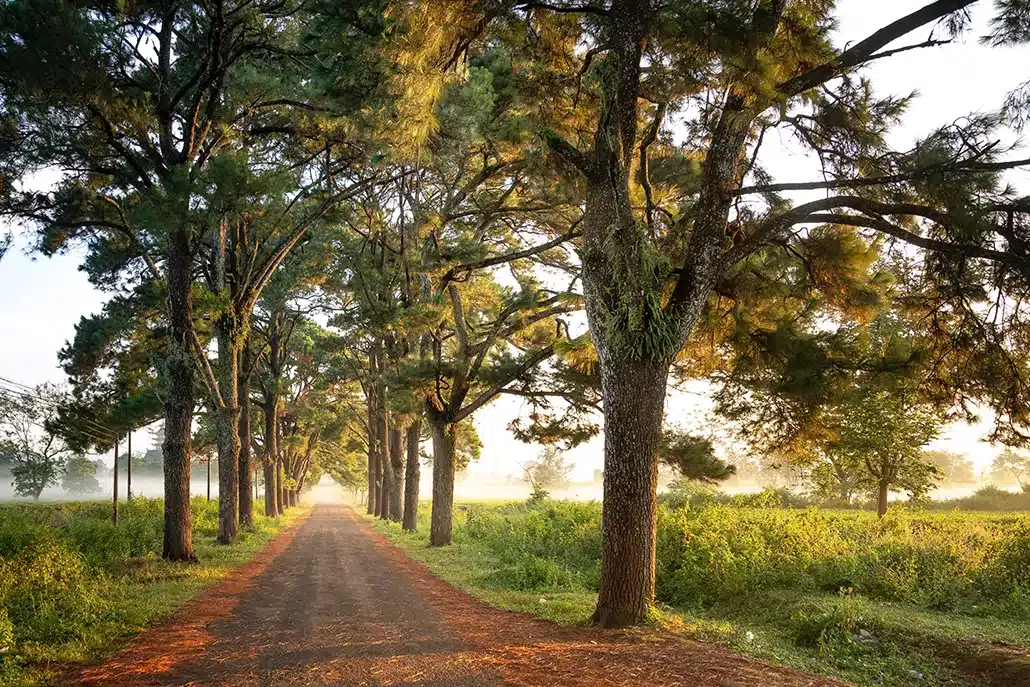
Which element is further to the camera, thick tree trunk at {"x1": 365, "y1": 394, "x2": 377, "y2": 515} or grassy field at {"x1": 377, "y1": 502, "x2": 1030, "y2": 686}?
thick tree trunk at {"x1": 365, "y1": 394, "x2": 377, "y2": 515}

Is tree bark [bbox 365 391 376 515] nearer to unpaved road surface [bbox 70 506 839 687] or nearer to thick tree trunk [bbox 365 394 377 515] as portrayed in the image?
thick tree trunk [bbox 365 394 377 515]

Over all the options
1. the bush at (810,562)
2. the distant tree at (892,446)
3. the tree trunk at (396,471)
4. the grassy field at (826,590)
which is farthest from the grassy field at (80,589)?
the distant tree at (892,446)

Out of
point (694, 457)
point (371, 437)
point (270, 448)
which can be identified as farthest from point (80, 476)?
point (694, 457)

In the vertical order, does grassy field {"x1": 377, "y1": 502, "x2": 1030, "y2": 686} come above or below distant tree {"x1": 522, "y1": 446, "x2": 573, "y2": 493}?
above

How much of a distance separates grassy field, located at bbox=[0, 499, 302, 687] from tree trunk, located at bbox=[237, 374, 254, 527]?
244 inches

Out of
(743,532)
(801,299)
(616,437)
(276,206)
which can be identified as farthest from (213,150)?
(743,532)

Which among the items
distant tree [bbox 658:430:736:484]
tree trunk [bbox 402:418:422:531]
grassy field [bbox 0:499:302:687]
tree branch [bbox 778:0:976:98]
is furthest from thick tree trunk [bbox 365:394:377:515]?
tree branch [bbox 778:0:976:98]

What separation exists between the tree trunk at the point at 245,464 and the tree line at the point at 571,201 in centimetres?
379

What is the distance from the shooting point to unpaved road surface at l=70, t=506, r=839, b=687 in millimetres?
5652

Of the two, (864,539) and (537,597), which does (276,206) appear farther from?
(864,539)

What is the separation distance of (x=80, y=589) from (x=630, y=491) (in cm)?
708

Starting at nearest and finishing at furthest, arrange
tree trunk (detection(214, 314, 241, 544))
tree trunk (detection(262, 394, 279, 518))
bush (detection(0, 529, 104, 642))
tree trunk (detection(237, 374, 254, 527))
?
bush (detection(0, 529, 104, 642)) → tree trunk (detection(214, 314, 241, 544)) → tree trunk (detection(237, 374, 254, 527)) → tree trunk (detection(262, 394, 279, 518))

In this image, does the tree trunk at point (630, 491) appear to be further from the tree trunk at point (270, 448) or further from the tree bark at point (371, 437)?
the tree bark at point (371, 437)

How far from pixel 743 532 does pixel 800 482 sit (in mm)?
23468
